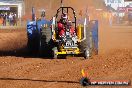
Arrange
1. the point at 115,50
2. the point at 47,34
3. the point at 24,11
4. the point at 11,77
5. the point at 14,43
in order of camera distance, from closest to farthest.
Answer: the point at 11,77 < the point at 47,34 < the point at 115,50 < the point at 14,43 < the point at 24,11

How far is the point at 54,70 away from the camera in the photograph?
12367 mm

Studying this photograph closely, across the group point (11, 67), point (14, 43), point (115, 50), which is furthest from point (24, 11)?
point (11, 67)

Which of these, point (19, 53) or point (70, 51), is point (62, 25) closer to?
point (70, 51)

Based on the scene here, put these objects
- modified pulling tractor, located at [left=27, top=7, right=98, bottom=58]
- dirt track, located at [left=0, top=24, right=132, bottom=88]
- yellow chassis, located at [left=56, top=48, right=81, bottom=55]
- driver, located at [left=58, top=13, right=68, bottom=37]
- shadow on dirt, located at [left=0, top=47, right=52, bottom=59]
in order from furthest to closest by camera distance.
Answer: shadow on dirt, located at [left=0, top=47, right=52, bottom=59], driver, located at [left=58, top=13, right=68, bottom=37], modified pulling tractor, located at [left=27, top=7, right=98, bottom=58], yellow chassis, located at [left=56, top=48, right=81, bottom=55], dirt track, located at [left=0, top=24, right=132, bottom=88]

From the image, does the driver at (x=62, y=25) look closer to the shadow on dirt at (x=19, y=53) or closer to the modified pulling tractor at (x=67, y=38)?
the modified pulling tractor at (x=67, y=38)

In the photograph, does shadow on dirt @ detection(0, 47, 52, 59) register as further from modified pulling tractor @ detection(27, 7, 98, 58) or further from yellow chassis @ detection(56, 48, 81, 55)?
yellow chassis @ detection(56, 48, 81, 55)

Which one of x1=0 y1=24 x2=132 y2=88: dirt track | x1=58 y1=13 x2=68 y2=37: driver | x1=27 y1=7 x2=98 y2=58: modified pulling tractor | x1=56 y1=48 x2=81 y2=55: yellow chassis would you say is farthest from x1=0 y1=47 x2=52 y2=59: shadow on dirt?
x1=0 y1=24 x2=132 y2=88: dirt track

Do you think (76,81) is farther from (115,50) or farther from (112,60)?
(115,50)

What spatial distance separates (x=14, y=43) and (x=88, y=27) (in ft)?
23.9

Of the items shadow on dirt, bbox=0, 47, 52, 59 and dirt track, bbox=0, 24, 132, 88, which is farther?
shadow on dirt, bbox=0, 47, 52, 59

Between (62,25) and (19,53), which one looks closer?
(62,25)

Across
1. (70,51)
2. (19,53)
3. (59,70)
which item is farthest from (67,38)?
(59,70)

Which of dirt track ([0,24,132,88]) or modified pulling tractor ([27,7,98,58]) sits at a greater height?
modified pulling tractor ([27,7,98,58])

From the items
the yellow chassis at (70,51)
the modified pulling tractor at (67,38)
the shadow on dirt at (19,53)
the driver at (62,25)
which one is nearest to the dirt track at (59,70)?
the yellow chassis at (70,51)
